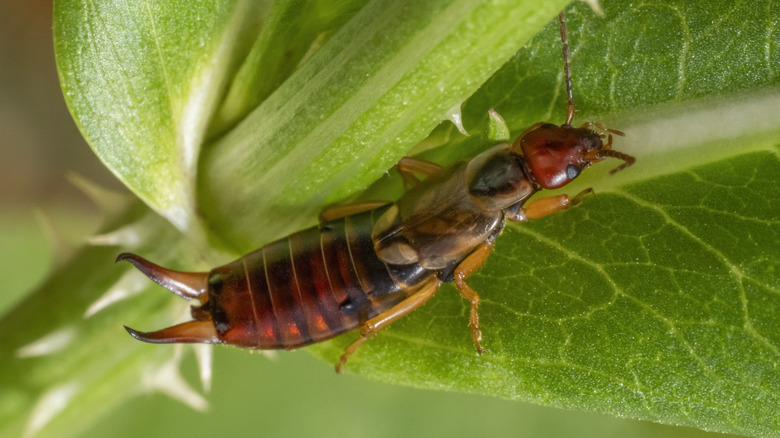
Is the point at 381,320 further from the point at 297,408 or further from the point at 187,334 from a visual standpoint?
the point at 297,408

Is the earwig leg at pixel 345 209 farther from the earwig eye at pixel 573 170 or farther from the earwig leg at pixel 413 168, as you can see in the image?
the earwig eye at pixel 573 170

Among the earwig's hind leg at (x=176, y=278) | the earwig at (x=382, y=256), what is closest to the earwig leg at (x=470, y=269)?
the earwig at (x=382, y=256)

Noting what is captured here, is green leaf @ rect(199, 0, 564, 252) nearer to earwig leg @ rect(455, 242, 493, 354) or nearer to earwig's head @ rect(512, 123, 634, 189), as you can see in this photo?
earwig leg @ rect(455, 242, 493, 354)

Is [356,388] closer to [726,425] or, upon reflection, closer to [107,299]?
[107,299]

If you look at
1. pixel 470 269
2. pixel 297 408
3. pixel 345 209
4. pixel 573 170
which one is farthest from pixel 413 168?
pixel 297 408

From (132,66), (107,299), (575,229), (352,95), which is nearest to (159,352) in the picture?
(107,299)

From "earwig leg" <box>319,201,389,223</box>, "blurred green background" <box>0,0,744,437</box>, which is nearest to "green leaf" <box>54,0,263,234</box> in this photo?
"earwig leg" <box>319,201,389,223</box>
